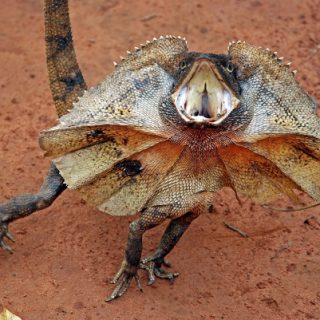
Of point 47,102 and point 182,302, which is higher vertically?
point 47,102

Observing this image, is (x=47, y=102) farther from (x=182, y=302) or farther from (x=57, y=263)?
(x=182, y=302)

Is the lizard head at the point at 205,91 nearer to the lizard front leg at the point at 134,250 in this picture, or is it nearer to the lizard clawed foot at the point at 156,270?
the lizard front leg at the point at 134,250

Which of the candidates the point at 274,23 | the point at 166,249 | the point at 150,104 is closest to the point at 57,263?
the point at 166,249

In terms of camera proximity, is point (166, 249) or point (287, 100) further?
point (166, 249)

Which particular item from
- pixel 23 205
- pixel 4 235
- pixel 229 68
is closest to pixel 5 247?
pixel 4 235

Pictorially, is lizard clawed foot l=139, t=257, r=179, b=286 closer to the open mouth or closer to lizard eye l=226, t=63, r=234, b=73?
the open mouth

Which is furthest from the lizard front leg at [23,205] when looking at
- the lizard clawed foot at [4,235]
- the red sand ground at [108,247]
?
the red sand ground at [108,247]

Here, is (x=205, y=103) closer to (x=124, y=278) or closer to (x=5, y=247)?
(x=124, y=278)
